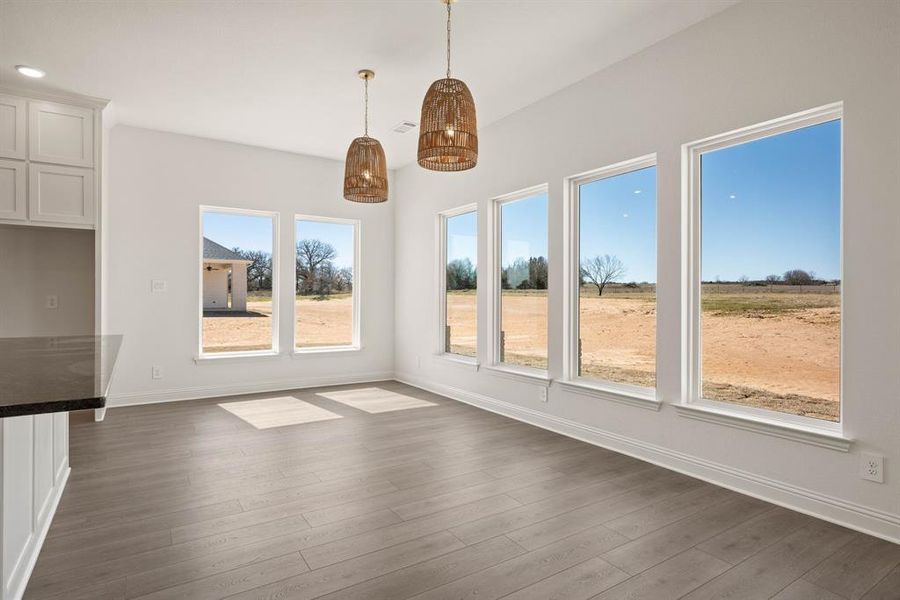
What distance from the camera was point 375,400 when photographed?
Answer: 18.0ft

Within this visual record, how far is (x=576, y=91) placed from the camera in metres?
4.11

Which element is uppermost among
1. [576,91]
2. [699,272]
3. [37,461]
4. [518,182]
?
[576,91]

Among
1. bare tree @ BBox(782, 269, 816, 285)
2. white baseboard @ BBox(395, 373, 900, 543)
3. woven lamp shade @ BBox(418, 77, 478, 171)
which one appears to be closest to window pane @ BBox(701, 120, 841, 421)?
bare tree @ BBox(782, 269, 816, 285)

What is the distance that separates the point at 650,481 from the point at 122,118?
556 centimetres

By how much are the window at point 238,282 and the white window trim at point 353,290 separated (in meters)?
0.21

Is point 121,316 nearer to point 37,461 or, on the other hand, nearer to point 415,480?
point 37,461

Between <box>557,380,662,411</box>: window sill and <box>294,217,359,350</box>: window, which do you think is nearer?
<box>557,380,662,411</box>: window sill

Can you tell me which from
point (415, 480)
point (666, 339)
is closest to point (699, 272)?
point (666, 339)

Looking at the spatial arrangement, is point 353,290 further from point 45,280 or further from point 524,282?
point 45,280

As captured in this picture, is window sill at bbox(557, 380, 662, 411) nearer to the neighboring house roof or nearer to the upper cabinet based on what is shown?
the neighboring house roof

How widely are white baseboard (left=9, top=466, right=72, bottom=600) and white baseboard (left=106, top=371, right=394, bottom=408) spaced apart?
246cm

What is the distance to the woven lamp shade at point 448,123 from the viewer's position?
281cm

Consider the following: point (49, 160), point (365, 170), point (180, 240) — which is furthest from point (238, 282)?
point (365, 170)

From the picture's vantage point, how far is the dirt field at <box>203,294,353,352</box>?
5804mm
